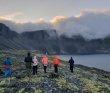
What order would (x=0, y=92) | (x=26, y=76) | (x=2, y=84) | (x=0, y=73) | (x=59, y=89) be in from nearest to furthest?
1. (x=0, y=92)
2. (x=59, y=89)
3. (x=2, y=84)
4. (x=26, y=76)
5. (x=0, y=73)

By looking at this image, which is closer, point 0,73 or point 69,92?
point 69,92

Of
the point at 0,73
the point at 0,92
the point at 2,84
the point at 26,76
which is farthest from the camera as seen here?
the point at 0,73

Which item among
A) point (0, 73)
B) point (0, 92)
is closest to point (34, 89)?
point (0, 92)

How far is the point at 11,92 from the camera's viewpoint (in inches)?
494

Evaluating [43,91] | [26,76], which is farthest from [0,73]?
[43,91]

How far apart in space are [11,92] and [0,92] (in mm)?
1213

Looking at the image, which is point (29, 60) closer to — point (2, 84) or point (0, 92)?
point (2, 84)

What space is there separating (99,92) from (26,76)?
11848mm

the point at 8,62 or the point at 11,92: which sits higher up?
the point at 8,62

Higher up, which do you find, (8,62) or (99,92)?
(8,62)

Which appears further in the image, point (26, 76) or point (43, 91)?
point (26, 76)

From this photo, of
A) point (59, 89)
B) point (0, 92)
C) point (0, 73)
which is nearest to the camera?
point (0, 92)

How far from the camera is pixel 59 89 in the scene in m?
13.7

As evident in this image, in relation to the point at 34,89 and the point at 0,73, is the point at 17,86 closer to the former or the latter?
the point at 34,89
